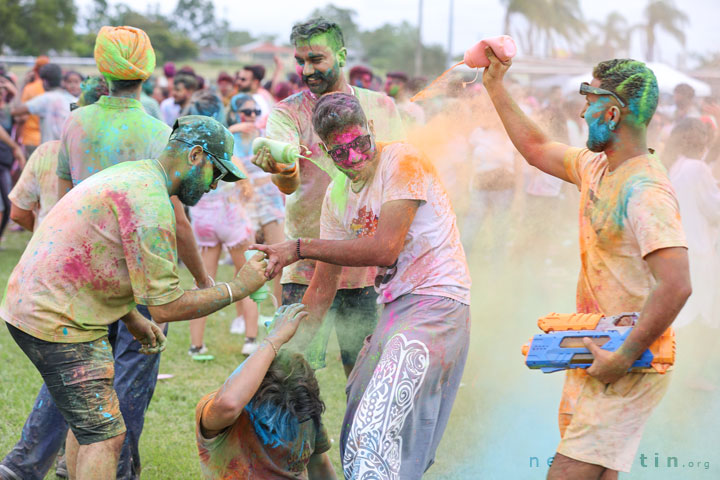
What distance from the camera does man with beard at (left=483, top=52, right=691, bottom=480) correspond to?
8.48ft

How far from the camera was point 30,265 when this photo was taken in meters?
2.82

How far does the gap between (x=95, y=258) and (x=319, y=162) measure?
1.58 meters

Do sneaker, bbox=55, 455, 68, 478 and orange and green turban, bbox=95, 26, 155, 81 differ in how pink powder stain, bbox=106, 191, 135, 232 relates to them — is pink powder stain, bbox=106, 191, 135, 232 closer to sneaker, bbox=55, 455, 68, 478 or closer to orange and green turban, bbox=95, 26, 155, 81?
orange and green turban, bbox=95, 26, 155, 81

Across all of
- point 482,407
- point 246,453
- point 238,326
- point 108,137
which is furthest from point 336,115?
point 238,326

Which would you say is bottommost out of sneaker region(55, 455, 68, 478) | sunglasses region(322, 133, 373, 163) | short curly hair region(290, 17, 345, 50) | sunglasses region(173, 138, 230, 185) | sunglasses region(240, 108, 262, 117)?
sneaker region(55, 455, 68, 478)

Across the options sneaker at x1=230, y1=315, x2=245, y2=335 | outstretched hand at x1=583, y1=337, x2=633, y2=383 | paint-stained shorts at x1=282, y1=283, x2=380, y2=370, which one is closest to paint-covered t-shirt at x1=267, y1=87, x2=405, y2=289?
paint-stained shorts at x1=282, y1=283, x2=380, y2=370

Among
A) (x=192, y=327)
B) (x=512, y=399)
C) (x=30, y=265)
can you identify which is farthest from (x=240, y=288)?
(x=192, y=327)

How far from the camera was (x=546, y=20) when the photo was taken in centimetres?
1145

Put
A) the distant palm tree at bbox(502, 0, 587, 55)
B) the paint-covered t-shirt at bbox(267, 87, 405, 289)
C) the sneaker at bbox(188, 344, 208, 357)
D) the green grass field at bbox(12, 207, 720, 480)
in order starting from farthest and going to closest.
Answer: the distant palm tree at bbox(502, 0, 587, 55), the sneaker at bbox(188, 344, 208, 357), the green grass field at bbox(12, 207, 720, 480), the paint-covered t-shirt at bbox(267, 87, 405, 289)

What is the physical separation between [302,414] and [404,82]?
7.60 metres

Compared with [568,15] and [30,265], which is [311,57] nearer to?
[30,265]

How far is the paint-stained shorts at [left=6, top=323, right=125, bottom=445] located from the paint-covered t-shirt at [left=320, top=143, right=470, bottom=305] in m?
1.18

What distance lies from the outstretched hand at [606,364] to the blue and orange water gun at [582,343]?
0.03m

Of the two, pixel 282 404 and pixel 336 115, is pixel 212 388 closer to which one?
pixel 282 404
